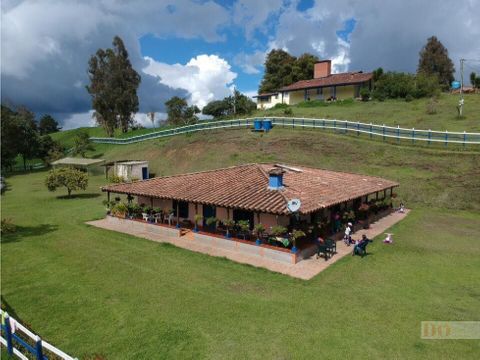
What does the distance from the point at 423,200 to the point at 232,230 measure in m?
16.4

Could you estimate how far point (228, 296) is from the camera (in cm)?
1176

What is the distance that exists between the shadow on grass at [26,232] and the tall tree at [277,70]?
6534 centimetres

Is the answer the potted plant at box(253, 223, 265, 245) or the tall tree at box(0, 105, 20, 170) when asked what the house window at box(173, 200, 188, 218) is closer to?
the potted plant at box(253, 223, 265, 245)

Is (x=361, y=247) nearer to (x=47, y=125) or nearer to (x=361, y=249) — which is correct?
(x=361, y=249)

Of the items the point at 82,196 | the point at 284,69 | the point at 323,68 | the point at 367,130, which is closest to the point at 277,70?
the point at 284,69

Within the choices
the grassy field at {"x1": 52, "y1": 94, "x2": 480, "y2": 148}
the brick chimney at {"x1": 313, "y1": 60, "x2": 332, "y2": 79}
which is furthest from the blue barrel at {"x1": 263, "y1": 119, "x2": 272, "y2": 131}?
the brick chimney at {"x1": 313, "y1": 60, "x2": 332, "y2": 79}

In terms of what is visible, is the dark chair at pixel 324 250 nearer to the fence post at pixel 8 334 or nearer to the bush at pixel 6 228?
the fence post at pixel 8 334

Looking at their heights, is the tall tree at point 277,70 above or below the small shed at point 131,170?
above

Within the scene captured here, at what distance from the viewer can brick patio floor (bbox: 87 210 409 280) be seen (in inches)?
558

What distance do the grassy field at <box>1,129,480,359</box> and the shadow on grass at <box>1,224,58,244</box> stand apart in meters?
0.11

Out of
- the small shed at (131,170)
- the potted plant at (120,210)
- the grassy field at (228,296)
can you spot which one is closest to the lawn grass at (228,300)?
the grassy field at (228,296)

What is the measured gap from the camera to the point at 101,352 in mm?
8719

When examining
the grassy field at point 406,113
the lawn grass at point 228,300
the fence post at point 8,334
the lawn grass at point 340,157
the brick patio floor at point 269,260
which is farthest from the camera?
the grassy field at point 406,113

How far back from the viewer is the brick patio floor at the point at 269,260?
14.2 meters
